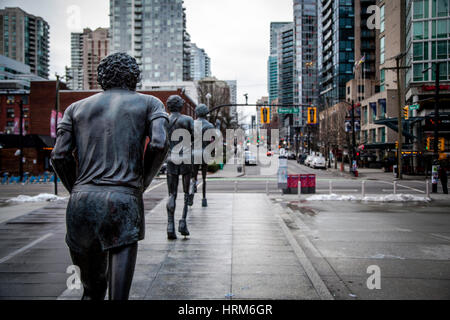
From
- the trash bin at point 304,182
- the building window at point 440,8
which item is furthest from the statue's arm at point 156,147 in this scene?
the building window at point 440,8

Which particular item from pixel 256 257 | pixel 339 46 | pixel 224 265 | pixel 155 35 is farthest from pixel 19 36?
pixel 224 265

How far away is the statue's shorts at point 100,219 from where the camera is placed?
2783 mm

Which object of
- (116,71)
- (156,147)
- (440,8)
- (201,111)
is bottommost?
(156,147)

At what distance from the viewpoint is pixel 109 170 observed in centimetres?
286

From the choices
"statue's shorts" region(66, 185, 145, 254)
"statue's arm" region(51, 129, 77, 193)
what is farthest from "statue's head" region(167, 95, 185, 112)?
"statue's shorts" region(66, 185, 145, 254)

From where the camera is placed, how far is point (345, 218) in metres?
10.8

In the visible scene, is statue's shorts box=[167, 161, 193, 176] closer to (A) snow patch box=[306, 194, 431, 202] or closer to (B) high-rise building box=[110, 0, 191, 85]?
(A) snow patch box=[306, 194, 431, 202]

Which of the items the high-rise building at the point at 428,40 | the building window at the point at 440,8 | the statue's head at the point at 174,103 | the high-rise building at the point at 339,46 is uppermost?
the high-rise building at the point at 339,46

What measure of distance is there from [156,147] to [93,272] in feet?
3.72

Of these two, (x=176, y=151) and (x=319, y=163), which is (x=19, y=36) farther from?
(x=176, y=151)

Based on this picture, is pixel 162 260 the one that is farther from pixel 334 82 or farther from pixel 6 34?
pixel 6 34

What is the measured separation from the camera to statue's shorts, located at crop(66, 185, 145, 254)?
2783mm

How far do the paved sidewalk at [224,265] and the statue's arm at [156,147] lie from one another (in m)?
1.90

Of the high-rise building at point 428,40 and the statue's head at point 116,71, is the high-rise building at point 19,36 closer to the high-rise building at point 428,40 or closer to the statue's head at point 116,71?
the high-rise building at point 428,40
